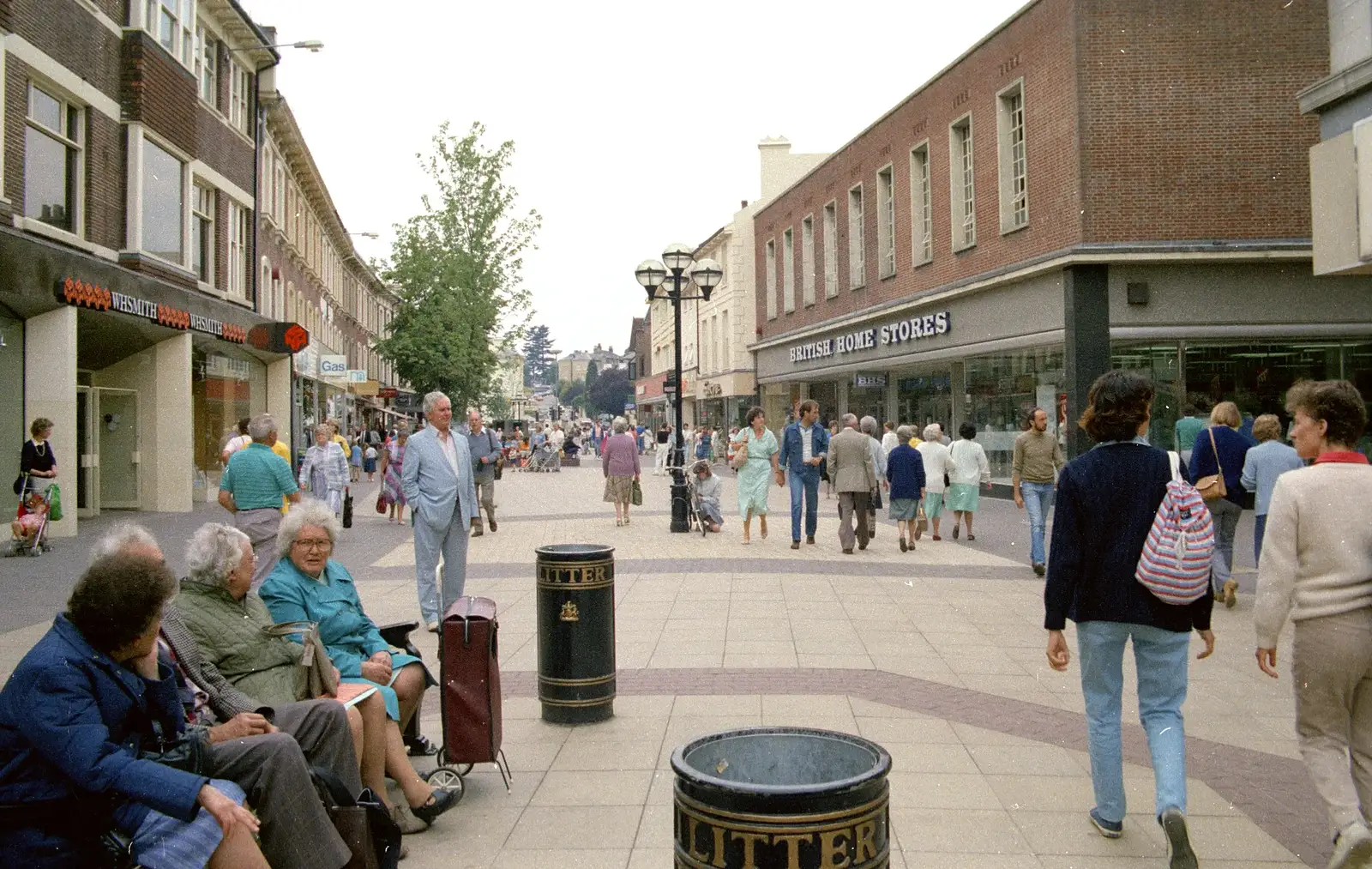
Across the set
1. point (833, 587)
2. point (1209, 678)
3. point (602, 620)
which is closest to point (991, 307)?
point (833, 587)

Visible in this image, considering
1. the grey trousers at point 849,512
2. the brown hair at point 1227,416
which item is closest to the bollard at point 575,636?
the brown hair at point 1227,416

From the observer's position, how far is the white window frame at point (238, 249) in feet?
80.7

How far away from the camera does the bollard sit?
19.4 feet

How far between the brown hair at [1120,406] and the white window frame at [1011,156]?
726 inches

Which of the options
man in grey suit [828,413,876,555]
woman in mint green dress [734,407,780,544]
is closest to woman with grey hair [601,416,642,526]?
woman in mint green dress [734,407,780,544]

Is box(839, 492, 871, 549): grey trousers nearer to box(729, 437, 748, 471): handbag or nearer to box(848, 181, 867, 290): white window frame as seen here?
box(729, 437, 748, 471): handbag

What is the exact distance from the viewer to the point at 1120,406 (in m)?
4.15

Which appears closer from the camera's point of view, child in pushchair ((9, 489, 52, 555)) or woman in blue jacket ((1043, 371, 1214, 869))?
woman in blue jacket ((1043, 371, 1214, 869))

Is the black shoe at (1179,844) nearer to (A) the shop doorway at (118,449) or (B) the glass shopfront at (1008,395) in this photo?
(B) the glass shopfront at (1008,395)

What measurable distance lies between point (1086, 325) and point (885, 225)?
32.7ft

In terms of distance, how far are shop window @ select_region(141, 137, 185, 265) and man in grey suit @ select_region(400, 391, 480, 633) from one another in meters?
13.3

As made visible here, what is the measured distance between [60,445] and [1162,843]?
52.5ft

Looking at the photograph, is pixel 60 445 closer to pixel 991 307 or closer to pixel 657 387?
pixel 991 307

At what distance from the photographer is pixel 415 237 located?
39531 mm
